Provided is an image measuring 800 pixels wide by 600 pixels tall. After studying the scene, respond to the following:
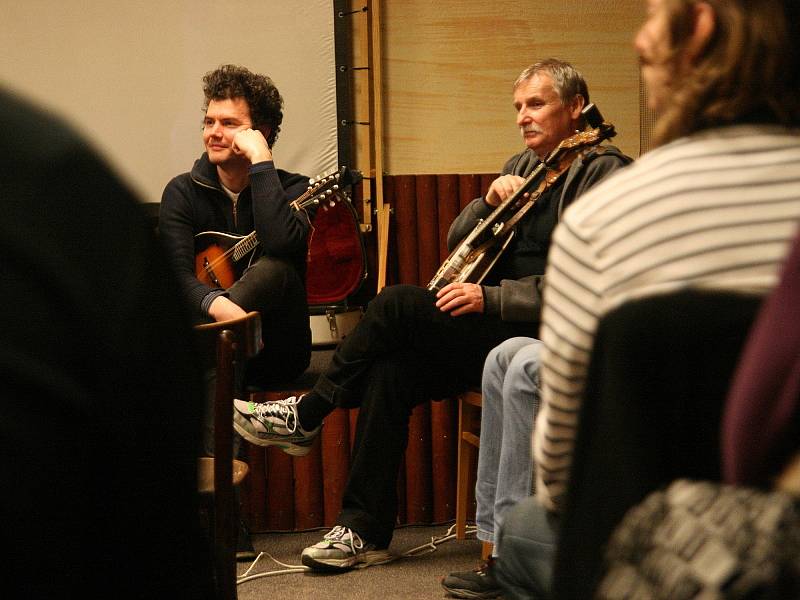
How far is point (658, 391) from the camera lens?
0.78m

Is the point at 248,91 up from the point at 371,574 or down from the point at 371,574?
up

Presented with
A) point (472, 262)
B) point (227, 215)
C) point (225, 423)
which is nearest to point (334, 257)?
point (227, 215)

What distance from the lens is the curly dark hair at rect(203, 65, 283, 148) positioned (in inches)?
121

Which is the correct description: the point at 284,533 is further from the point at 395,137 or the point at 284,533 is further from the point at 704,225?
the point at 704,225

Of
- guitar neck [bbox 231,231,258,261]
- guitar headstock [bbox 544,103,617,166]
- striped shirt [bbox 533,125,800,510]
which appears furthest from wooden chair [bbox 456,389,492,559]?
striped shirt [bbox 533,125,800,510]

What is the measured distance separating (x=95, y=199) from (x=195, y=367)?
13cm

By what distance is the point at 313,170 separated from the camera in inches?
148

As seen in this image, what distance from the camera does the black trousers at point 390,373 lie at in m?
2.57

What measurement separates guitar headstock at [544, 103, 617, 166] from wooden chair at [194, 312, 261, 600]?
47.9 inches

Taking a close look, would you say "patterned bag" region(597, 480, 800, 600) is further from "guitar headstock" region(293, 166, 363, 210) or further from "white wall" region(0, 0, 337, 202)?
"white wall" region(0, 0, 337, 202)

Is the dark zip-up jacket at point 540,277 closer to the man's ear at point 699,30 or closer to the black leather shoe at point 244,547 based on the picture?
the black leather shoe at point 244,547

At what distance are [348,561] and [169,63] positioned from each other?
82.3 inches

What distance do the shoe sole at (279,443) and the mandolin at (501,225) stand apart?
0.56 meters

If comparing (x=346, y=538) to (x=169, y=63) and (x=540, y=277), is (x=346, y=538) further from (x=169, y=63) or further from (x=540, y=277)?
(x=169, y=63)
